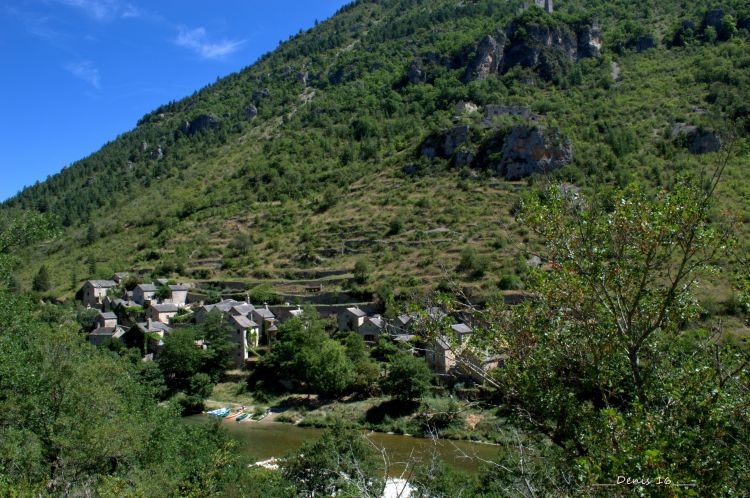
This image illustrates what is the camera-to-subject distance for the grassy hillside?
4859 cm

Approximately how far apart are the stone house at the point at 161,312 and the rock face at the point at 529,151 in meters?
37.2

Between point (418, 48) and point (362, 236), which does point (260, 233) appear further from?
point (418, 48)

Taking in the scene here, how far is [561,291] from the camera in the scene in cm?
596

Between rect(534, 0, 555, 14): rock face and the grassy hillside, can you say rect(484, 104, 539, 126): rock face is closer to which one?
the grassy hillside

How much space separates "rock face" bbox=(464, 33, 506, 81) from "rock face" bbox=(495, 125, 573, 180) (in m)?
33.3

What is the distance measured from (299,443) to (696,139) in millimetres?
50616

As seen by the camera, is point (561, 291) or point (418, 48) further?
point (418, 48)

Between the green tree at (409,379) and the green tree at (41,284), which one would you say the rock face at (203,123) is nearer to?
the green tree at (41,284)

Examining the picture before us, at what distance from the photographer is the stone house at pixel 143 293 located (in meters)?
46.6

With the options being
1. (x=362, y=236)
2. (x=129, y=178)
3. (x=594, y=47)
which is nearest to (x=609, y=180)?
(x=362, y=236)

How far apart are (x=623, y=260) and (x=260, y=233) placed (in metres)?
56.6

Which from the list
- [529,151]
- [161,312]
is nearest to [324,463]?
[161,312]

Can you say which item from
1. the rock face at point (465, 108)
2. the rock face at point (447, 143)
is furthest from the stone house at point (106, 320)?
the rock face at point (465, 108)

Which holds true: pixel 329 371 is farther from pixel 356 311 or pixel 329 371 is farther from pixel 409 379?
pixel 356 311
